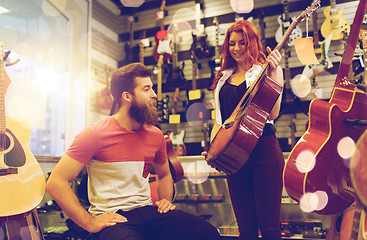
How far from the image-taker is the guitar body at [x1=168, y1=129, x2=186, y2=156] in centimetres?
460

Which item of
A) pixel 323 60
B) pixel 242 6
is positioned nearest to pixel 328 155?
pixel 323 60

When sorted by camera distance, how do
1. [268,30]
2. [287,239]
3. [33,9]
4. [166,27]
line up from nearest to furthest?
[287,239], [33,9], [268,30], [166,27]

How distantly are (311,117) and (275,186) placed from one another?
0.42 meters

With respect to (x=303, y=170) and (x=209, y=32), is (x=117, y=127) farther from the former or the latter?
(x=209, y=32)

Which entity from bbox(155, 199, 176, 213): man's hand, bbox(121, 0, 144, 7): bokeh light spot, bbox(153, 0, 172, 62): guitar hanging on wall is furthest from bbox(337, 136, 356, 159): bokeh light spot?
bbox(121, 0, 144, 7): bokeh light spot

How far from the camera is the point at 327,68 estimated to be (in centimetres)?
432

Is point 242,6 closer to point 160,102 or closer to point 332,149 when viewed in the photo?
point 160,102

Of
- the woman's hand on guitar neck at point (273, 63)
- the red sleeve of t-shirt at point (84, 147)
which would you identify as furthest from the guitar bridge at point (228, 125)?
the red sleeve of t-shirt at point (84, 147)

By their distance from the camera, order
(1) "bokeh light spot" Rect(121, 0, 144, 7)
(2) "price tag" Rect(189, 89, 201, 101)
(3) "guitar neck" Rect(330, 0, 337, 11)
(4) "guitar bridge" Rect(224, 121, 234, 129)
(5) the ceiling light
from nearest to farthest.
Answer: (4) "guitar bridge" Rect(224, 121, 234, 129) < (5) the ceiling light < (3) "guitar neck" Rect(330, 0, 337, 11) < (2) "price tag" Rect(189, 89, 201, 101) < (1) "bokeh light spot" Rect(121, 0, 144, 7)

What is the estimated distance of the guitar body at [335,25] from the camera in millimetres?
4301

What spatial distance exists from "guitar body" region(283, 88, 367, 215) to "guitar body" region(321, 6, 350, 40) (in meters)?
3.33

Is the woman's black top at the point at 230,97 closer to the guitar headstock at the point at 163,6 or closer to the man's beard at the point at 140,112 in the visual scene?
the man's beard at the point at 140,112

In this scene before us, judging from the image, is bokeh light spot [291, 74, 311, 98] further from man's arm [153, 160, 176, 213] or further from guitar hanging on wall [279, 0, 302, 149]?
man's arm [153, 160, 176, 213]

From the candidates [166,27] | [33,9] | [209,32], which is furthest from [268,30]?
[33,9]
